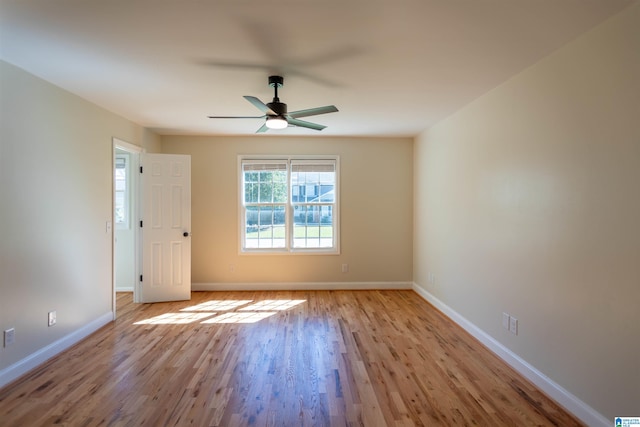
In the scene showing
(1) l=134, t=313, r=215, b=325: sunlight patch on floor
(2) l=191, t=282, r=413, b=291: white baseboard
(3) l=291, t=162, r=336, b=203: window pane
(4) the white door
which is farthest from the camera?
(3) l=291, t=162, r=336, b=203: window pane

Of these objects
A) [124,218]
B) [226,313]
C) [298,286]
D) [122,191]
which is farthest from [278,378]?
[122,191]

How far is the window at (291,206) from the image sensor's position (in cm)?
514

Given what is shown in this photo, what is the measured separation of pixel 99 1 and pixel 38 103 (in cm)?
159

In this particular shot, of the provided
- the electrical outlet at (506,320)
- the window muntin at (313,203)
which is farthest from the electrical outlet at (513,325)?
the window muntin at (313,203)

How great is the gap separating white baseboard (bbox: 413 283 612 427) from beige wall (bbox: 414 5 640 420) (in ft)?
0.14

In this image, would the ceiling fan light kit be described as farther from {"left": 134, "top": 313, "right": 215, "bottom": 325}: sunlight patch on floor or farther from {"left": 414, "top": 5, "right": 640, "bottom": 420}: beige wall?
{"left": 134, "top": 313, "right": 215, "bottom": 325}: sunlight patch on floor

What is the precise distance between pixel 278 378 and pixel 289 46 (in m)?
2.45

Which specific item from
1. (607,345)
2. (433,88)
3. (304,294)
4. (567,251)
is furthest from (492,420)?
(304,294)

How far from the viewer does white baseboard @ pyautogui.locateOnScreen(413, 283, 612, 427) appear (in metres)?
1.96

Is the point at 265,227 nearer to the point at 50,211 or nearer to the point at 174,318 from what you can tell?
the point at 174,318

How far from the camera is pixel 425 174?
4719 mm

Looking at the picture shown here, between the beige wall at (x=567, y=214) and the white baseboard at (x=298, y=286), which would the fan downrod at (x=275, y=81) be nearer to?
the beige wall at (x=567, y=214)

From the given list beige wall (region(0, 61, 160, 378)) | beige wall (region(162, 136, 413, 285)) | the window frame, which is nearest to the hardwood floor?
beige wall (region(0, 61, 160, 378))

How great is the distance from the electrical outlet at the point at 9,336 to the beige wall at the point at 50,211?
3 cm
